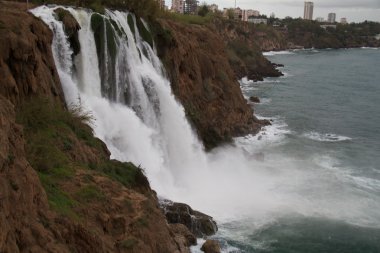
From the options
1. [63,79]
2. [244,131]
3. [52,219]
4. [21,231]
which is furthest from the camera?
[244,131]

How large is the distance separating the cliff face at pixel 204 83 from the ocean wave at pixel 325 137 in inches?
142

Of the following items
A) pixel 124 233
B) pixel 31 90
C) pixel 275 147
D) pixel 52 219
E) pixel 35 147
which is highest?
pixel 31 90

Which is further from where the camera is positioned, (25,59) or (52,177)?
(25,59)

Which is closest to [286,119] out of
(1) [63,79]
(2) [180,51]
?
(2) [180,51]

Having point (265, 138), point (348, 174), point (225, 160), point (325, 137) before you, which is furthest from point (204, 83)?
point (348, 174)

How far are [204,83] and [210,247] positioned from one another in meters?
18.1

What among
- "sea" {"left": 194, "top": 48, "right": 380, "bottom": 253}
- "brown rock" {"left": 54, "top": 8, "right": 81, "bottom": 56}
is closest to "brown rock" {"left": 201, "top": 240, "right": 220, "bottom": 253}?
"sea" {"left": 194, "top": 48, "right": 380, "bottom": 253}

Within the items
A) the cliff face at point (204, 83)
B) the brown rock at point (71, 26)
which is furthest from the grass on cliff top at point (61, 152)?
the cliff face at point (204, 83)

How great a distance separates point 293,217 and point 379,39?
15603cm

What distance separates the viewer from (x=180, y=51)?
28797mm

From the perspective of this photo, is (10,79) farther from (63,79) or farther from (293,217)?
(293,217)

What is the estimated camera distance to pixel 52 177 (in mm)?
11484

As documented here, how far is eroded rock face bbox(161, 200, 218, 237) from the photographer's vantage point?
15.6m

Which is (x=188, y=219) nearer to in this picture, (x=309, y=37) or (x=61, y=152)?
(x=61, y=152)
